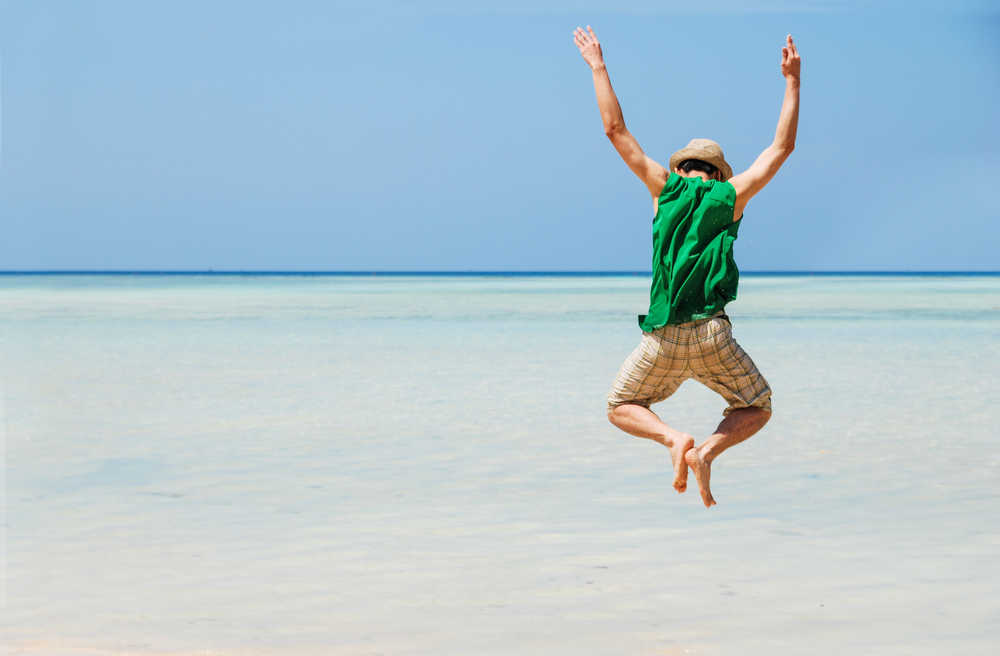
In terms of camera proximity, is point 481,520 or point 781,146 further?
point 481,520

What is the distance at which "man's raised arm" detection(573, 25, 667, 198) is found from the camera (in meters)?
4.61

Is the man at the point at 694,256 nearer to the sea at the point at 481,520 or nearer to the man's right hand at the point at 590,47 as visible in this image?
the man's right hand at the point at 590,47

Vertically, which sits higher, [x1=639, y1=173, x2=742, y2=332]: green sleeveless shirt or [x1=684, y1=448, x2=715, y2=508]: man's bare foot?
[x1=639, y1=173, x2=742, y2=332]: green sleeveless shirt

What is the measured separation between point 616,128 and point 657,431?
129 cm

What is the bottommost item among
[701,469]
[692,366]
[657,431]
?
[701,469]

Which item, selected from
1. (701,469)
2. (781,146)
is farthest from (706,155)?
(701,469)

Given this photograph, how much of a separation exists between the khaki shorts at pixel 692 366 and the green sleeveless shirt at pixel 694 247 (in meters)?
0.07

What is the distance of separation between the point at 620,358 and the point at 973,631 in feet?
38.2

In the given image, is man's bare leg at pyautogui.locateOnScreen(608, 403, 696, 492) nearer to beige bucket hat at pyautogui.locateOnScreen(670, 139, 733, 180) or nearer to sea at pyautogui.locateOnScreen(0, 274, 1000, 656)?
sea at pyautogui.locateOnScreen(0, 274, 1000, 656)

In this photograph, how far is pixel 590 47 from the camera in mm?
4770

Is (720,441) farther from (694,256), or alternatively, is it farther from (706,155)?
(706,155)

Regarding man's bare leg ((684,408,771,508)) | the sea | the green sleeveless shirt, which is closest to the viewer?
the sea

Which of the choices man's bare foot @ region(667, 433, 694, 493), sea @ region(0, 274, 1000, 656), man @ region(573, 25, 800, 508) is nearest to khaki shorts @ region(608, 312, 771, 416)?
man @ region(573, 25, 800, 508)

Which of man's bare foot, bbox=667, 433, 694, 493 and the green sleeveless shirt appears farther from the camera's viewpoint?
man's bare foot, bbox=667, 433, 694, 493
